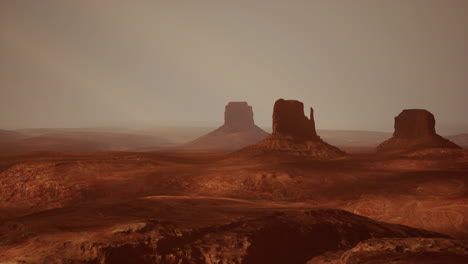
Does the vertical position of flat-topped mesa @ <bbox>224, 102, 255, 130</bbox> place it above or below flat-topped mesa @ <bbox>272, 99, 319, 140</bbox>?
above

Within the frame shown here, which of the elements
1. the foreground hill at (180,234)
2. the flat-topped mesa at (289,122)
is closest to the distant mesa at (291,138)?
the flat-topped mesa at (289,122)

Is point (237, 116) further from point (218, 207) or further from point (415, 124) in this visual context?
point (218, 207)

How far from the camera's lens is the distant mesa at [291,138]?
4931 centimetres

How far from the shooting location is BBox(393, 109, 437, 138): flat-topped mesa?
6406 centimetres

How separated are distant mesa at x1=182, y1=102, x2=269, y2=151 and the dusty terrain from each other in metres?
69.8

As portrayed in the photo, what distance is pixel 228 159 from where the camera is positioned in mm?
48812

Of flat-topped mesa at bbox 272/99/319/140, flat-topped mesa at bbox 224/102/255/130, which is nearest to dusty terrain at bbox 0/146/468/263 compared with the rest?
flat-topped mesa at bbox 272/99/319/140

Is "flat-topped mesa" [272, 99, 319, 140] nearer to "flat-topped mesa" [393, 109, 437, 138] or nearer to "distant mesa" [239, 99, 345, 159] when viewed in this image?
"distant mesa" [239, 99, 345, 159]

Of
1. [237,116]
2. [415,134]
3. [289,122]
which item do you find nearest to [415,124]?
[415,134]

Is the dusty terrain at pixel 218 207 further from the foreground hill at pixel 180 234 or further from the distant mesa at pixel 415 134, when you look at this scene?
the distant mesa at pixel 415 134

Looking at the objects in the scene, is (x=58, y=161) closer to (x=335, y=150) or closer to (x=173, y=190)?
(x=173, y=190)

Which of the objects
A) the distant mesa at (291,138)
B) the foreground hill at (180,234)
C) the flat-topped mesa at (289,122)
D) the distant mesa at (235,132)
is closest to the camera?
the foreground hill at (180,234)

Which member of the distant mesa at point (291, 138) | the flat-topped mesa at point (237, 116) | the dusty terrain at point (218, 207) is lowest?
the dusty terrain at point (218, 207)

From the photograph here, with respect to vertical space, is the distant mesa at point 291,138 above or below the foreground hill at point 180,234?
above
